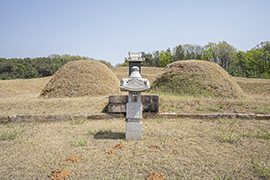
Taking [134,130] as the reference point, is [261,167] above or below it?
below

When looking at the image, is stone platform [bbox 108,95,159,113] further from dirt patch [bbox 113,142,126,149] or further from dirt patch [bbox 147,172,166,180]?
dirt patch [bbox 147,172,166,180]

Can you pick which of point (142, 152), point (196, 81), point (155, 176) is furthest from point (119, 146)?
point (196, 81)

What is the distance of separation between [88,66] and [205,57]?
37.5 m

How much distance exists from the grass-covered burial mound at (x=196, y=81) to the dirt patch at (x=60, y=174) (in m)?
7.64


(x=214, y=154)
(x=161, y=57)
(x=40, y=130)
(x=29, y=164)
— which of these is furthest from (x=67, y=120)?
(x=161, y=57)

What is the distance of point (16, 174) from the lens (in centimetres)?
266

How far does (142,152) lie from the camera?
3.39m

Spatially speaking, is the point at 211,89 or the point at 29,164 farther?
the point at 211,89

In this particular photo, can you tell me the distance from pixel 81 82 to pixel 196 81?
6.62 meters

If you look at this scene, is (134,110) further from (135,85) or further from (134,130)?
(135,85)

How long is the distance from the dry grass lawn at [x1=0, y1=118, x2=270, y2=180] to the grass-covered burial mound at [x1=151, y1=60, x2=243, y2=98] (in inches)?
160

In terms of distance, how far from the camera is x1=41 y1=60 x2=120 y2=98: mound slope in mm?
9367

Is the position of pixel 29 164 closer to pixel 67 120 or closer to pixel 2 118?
pixel 67 120

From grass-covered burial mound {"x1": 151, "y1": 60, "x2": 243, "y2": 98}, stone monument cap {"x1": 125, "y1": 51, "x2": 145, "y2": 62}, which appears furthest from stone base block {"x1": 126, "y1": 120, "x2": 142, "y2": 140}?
grass-covered burial mound {"x1": 151, "y1": 60, "x2": 243, "y2": 98}
